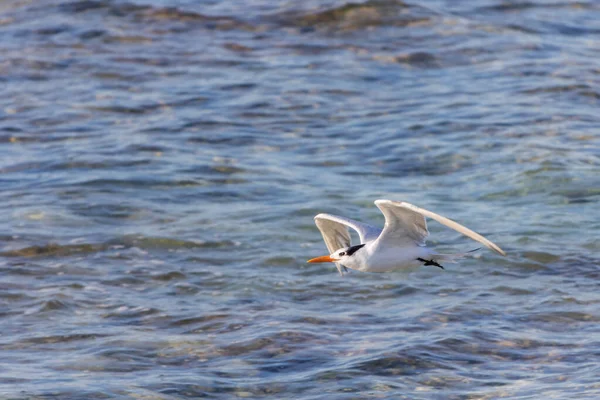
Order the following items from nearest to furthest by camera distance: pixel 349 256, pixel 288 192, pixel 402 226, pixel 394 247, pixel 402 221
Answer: pixel 402 221
pixel 402 226
pixel 394 247
pixel 349 256
pixel 288 192

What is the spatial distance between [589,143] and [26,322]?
26.6 ft

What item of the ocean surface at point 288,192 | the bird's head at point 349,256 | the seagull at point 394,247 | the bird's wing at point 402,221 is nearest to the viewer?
the bird's wing at point 402,221

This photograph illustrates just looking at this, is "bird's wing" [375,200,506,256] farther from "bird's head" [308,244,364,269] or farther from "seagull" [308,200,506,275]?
"bird's head" [308,244,364,269]

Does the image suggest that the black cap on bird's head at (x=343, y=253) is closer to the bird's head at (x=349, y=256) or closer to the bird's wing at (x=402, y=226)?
the bird's head at (x=349, y=256)

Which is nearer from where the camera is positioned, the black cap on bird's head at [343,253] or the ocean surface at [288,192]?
the black cap on bird's head at [343,253]

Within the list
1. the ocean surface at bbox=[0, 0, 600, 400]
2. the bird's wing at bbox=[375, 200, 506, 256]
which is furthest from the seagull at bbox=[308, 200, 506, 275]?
the ocean surface at bbox=[0, 0, 600, 400]

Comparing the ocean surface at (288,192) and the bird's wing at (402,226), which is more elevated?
the bird's wing at (402,226)

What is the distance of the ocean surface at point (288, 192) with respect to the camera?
28.8 feet

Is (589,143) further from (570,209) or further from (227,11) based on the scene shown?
(227,11)

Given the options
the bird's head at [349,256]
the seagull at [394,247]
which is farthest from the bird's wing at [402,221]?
the bird's head at [349,256]

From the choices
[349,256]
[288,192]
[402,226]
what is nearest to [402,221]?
[402,226]

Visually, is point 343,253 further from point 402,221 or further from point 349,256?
point 402,221

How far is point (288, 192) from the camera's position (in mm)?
12984

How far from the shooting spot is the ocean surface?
8773 millimetres
